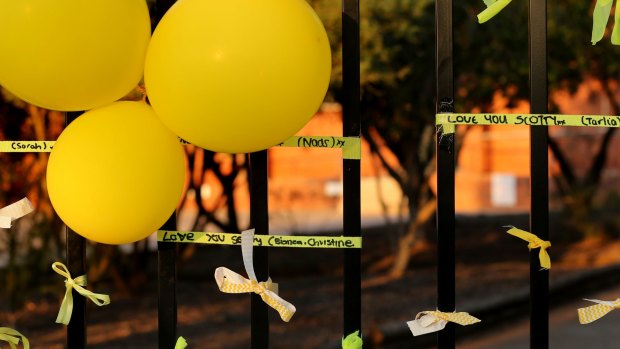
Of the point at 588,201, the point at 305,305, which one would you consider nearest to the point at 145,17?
the point at 305,305

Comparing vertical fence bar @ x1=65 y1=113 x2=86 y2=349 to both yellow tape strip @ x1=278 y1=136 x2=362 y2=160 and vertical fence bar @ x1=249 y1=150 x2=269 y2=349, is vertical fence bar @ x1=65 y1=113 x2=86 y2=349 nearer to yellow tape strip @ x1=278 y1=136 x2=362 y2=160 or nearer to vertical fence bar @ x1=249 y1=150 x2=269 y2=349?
vertical fence bar @ x1=249 y1=150 x2=269 y2=349

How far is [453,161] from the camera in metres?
1.83

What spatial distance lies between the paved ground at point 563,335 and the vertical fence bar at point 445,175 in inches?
181

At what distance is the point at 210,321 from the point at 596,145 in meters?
13.7

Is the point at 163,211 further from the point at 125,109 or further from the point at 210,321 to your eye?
the point at 210,321

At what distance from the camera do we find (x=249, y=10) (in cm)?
157

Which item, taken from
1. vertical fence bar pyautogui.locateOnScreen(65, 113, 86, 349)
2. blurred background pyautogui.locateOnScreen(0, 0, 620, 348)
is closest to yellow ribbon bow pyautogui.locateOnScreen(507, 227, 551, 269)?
vertical fence bar pyautogui.locateOnScreen(65, 113, 86, 349)

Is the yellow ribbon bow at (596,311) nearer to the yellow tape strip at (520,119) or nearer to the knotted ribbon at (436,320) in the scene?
the knotted ribbon at (436,320)

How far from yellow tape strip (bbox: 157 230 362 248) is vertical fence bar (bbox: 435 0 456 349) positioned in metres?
0.20

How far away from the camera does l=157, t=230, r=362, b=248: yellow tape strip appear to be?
6.07 ft

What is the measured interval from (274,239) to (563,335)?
5172 millimetres

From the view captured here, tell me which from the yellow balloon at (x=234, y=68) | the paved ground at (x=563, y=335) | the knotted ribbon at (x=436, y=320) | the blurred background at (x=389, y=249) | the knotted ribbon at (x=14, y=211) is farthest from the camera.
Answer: the blurred background at (x=389, y=249)

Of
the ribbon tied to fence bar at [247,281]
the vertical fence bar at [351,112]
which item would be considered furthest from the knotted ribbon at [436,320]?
the ribbon tied to fence bar at [247,281]

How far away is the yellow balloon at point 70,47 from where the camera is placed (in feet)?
5.21
